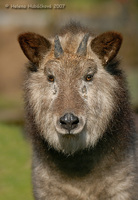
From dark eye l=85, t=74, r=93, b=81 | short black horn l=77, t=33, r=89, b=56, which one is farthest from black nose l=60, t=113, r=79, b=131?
short black horn l=77, t=33, r=89, b=56

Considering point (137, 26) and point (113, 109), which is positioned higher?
point (137, 26)

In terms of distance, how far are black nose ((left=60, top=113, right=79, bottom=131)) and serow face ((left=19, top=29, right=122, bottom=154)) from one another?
6.8 inches

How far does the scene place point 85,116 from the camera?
18.7ft

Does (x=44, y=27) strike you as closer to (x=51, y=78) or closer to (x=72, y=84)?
(x=51, y=78)

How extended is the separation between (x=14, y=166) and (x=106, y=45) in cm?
470

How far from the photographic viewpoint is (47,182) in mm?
6301

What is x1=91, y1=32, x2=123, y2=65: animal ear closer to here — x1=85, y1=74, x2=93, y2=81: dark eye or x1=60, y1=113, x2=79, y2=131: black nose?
x1=85, y1=74, x2=93, y2=81: dark eye

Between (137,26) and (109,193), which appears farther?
(137,26)

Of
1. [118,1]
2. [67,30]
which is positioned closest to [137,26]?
[118,1]

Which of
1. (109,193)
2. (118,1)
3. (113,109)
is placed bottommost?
(109,193)

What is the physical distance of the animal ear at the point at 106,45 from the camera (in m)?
5.89

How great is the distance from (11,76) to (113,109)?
54.5ft

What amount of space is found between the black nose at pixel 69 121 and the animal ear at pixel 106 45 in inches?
37.8

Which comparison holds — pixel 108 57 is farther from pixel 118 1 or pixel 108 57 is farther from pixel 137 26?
pixel 118 1
